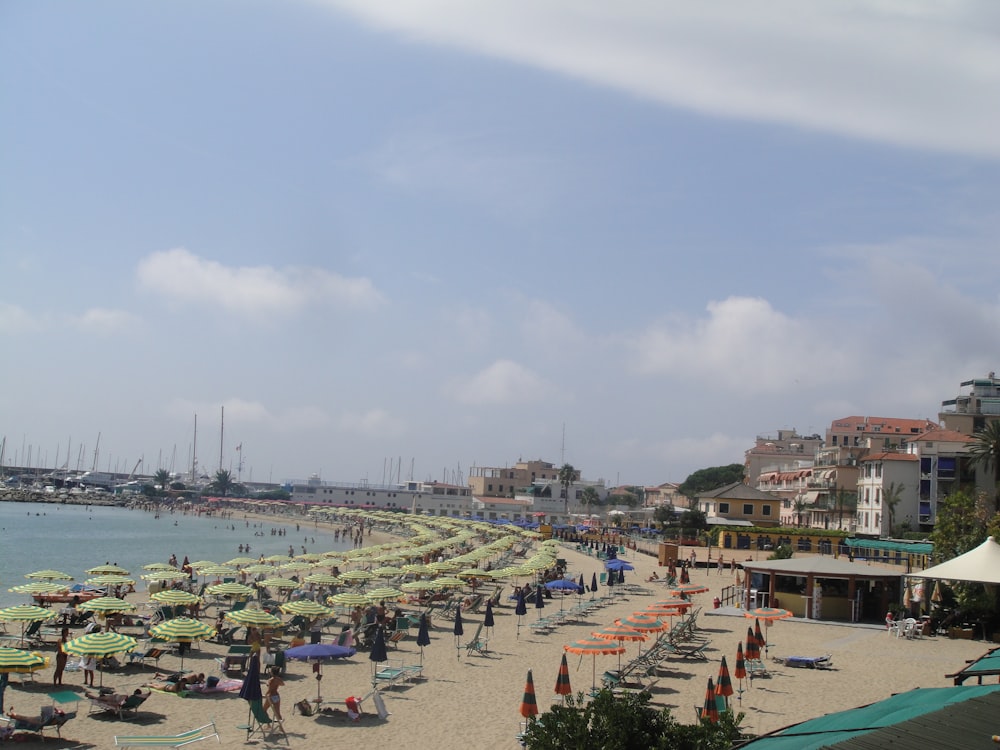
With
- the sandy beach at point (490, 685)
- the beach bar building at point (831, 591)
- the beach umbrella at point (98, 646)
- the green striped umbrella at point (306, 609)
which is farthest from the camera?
the beach bar building at point (831, 591)

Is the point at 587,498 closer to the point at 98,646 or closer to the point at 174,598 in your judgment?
the point at 174,598

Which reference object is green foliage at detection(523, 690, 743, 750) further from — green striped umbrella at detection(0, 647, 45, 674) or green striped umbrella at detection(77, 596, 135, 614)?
green striped umbrella at detection(77, 596, 135, 614)

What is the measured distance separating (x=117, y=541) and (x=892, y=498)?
6821cm

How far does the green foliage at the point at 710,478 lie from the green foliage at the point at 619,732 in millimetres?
127059

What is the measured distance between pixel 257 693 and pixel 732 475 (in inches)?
4954

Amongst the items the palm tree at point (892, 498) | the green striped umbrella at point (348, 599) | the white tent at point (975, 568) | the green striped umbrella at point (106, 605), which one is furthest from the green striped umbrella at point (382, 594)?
the palm tree at point (892, 498)

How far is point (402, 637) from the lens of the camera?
87.7 feet

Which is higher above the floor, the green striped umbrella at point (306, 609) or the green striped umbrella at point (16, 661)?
the green striped umbrella at point (16, 661)

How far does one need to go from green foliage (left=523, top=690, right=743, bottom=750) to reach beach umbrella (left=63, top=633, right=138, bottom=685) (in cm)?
1132

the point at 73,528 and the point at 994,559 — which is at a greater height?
the point at 994,559

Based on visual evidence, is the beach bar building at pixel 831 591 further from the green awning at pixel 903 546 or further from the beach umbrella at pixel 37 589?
the beach umbrella at pixel 37 589

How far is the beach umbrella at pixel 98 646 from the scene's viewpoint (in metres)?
17.7

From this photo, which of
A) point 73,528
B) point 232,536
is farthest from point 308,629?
point 73,528

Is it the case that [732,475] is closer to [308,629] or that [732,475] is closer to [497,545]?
[497,545]
